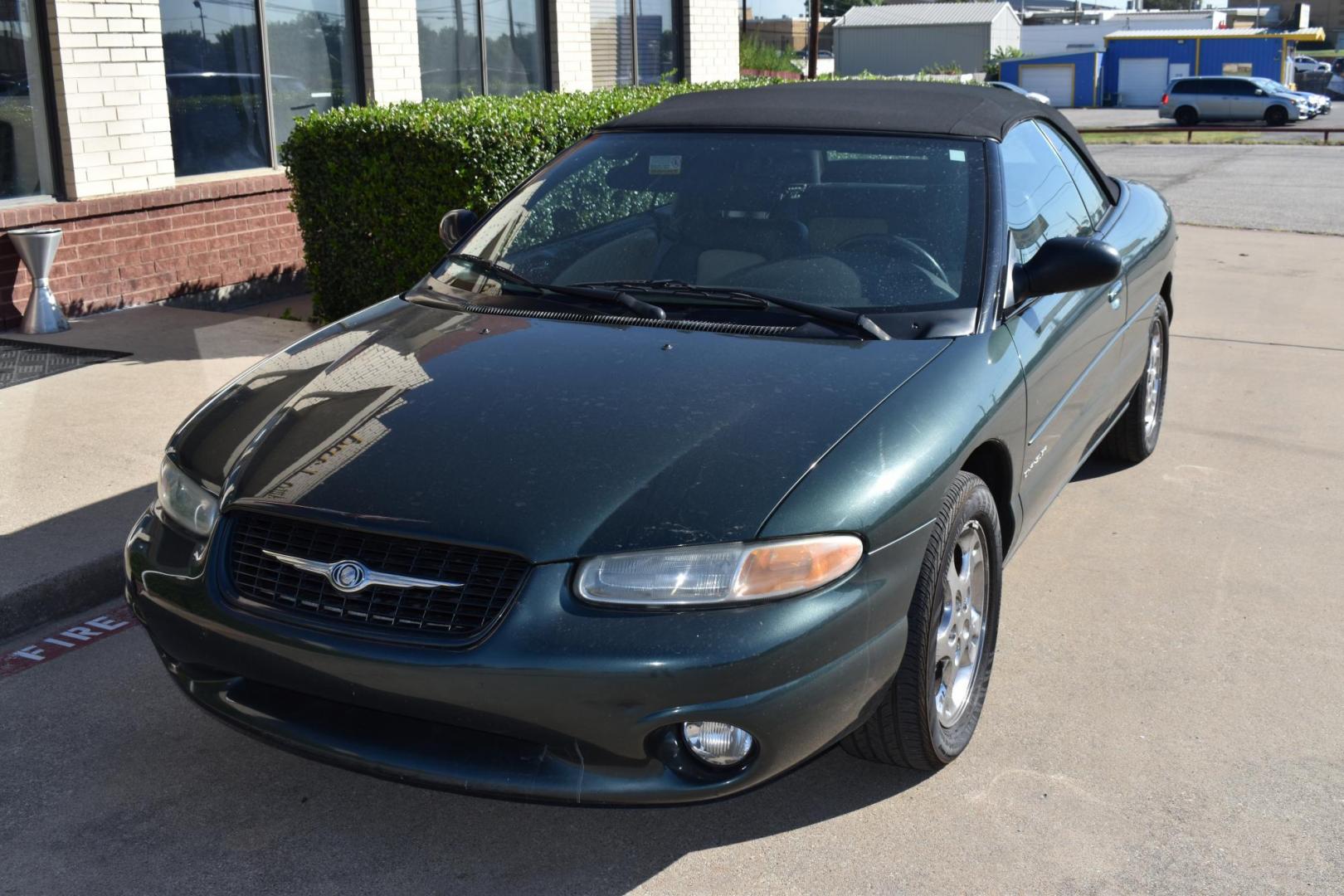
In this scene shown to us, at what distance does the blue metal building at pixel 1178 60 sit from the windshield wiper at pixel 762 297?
2408 inches

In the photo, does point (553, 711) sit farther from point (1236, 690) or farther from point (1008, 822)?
point (1236, 690)

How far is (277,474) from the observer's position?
3.14m

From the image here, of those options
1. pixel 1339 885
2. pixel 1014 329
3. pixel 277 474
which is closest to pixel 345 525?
pixel 277 474

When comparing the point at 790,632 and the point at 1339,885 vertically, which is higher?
the point at 790,632

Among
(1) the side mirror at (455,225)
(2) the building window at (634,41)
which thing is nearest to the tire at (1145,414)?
(1) the side mirror at (455,225)

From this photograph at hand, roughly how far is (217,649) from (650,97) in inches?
318

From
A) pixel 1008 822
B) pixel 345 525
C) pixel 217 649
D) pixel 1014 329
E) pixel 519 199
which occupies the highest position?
pixel 519 199

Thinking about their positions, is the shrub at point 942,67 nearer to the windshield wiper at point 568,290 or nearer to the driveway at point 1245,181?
the driveway at point 1245,181

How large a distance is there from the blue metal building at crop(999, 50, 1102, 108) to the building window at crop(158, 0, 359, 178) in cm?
5402

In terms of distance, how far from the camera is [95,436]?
20.0ft

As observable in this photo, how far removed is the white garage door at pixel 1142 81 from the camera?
60625 millimetres

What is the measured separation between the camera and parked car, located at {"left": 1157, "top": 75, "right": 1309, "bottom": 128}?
45.0 m

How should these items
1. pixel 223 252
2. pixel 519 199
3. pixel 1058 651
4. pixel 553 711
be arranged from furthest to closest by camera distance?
pixel 223 252, pixel 519 199, pixel 1058 651, pixel 553 711

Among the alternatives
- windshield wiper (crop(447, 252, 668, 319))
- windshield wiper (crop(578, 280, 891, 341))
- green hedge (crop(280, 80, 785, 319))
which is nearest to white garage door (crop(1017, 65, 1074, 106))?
green hedge (crop(280, 80, 785, 319))
